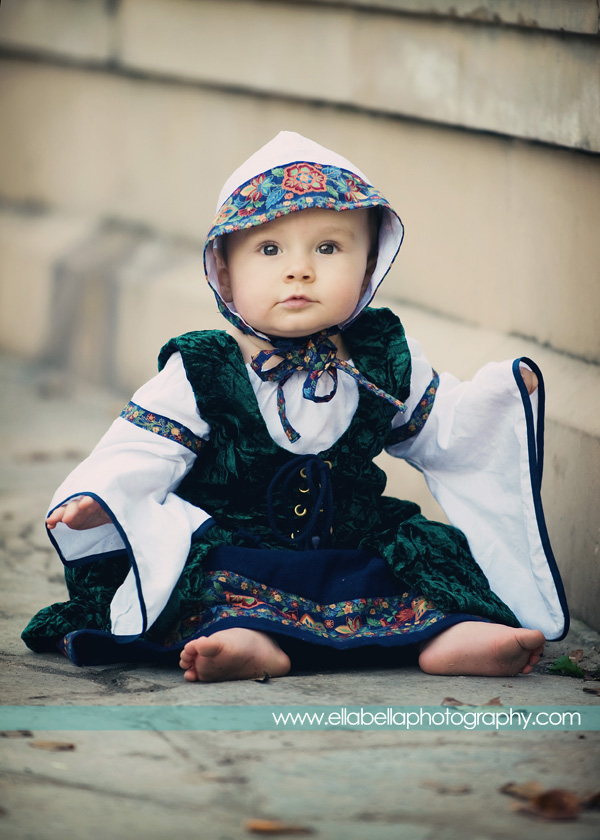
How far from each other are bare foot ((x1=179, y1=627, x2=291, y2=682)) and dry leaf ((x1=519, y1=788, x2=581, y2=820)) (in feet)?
2.57

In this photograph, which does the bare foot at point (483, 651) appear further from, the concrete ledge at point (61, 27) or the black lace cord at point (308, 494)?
the concrete ledge at point (61, 27)

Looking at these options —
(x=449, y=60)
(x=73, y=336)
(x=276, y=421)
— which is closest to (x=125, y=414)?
(x=276, y=421)

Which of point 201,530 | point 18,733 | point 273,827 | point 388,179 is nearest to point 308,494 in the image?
point 201,530

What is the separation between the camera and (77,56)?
5.49 m

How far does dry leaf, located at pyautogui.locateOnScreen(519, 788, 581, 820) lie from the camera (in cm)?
176

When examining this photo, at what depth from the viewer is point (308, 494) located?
2.70 metres

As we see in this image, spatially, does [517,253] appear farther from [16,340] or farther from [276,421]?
[16,340]

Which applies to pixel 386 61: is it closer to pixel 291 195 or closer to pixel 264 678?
pixel 291 195

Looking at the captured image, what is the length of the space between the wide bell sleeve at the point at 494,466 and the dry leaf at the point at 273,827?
1.18 meters

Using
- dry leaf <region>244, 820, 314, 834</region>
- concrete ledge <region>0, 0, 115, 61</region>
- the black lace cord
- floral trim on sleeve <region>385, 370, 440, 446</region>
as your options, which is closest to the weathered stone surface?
concrete ledge <region>0, 0, 115, 61</region>

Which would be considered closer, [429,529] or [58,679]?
[58,679]

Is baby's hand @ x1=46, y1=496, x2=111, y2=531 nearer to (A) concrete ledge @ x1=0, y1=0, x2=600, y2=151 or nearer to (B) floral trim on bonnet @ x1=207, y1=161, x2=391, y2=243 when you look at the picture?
(B) floral trim on bonnet @ x1=207, y1=161, x2=391, y2=243

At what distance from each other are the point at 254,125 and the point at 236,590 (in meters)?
2.63

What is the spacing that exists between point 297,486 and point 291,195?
26.2 inches
